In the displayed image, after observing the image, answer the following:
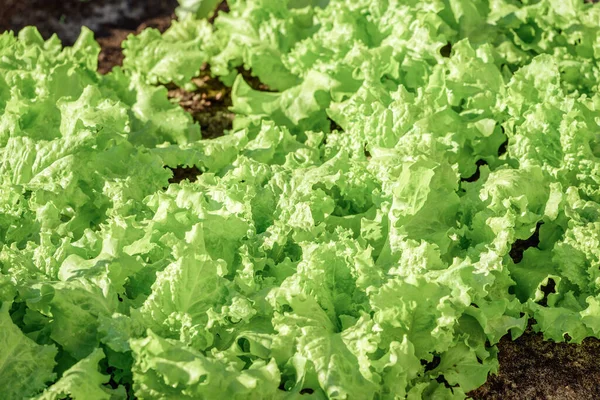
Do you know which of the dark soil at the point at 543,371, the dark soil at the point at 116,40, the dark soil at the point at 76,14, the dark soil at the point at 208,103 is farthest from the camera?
the dark soil at the point at 76,14

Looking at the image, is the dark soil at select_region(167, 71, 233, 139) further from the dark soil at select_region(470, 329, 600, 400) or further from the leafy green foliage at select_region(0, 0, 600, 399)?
the dark soil at select_region(470, 329, 600, 400)

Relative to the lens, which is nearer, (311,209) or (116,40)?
(311,209)

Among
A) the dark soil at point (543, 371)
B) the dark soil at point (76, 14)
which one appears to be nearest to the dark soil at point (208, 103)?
the dark soil at point (76, 14)

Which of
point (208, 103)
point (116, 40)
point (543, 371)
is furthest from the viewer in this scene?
point (116, 40)

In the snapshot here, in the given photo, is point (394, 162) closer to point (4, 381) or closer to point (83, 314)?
point (83, 314)

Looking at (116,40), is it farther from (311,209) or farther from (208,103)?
(311,209)

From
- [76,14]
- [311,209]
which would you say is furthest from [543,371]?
[76,14]

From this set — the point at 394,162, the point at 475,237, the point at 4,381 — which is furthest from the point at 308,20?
the point at 4,381

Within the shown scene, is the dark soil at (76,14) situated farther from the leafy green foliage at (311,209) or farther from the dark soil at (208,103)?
the leafy green foliage at (311,209)
